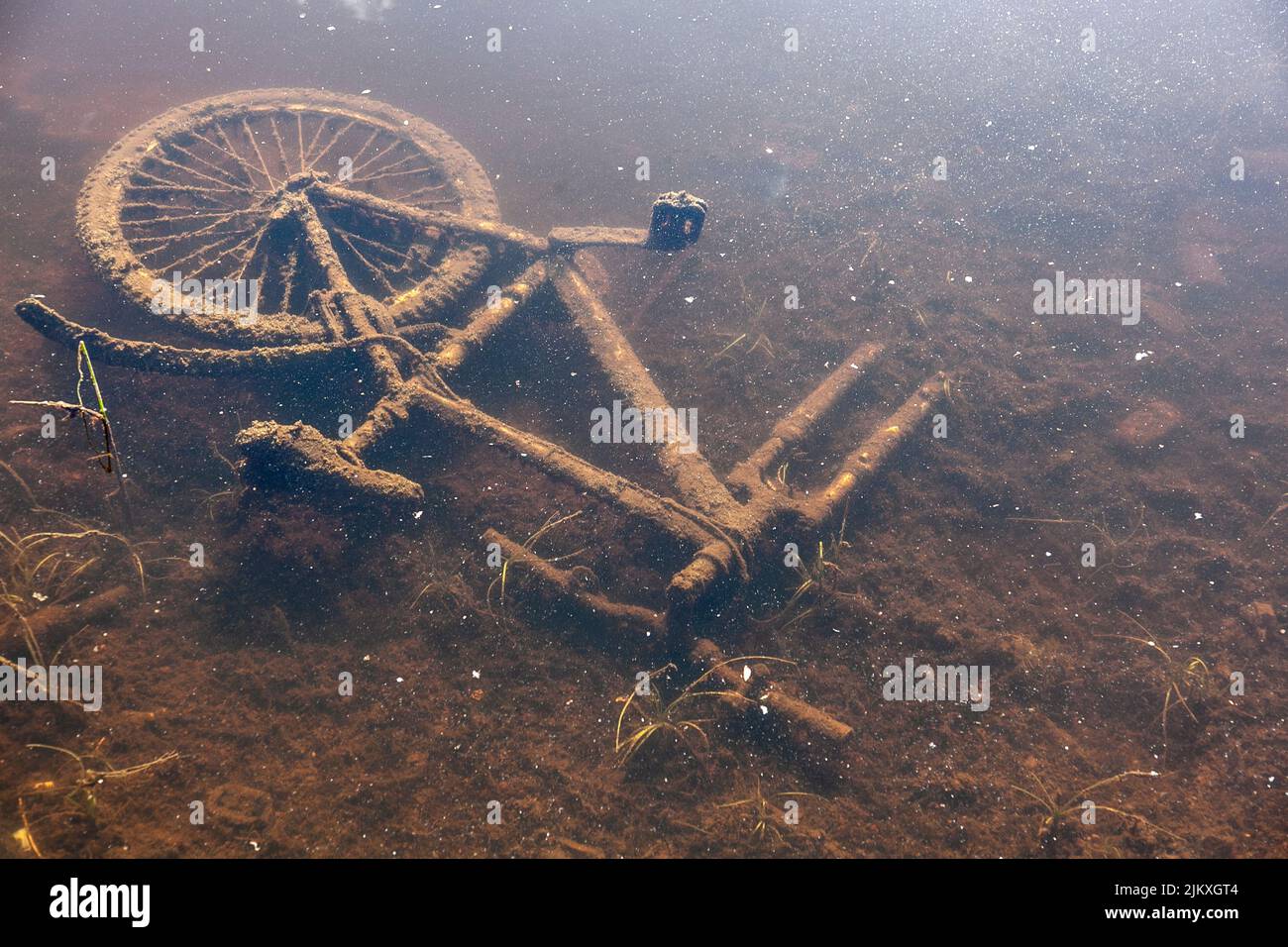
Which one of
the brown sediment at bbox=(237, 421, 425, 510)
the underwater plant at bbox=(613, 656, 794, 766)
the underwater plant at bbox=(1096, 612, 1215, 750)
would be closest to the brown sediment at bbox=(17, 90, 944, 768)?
Result: the brown sediment at bbox=(237, 421, 425, 510)

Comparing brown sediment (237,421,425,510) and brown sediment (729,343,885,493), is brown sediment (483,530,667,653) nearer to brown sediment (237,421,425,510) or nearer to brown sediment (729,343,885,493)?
brown sediment (237,421,425,510)

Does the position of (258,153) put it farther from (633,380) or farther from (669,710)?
(669,710)

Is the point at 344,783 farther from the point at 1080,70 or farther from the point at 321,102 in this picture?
the point at 1080,70

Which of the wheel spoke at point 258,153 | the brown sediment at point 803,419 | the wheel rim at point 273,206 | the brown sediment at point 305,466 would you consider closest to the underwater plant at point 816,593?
the brown sediment at point 803,419

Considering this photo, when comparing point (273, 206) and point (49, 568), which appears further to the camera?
point (273, 206)

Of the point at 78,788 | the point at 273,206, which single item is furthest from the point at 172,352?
the point at 78,788

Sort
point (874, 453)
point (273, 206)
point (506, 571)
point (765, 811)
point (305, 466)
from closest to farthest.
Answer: point (765, 811)
point (305, 466)
point (506, 571)
point (874, 453)
point (273, 206)

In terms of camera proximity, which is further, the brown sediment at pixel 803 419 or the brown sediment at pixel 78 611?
the brown sediment at pixel 803 419

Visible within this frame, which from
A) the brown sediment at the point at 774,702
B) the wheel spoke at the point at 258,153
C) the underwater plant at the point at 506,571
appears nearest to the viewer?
the brown sediment at the point at 774,702

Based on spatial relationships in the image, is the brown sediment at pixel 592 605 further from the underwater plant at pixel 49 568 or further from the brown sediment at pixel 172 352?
the underwater plant at pixel 49 568

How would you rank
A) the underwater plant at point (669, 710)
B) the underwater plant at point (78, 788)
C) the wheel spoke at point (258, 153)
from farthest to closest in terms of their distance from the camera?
the wheel spoke at point (258, 153) < the underwater plant at point (669, 710) < the underwater plant at point (78, 788)

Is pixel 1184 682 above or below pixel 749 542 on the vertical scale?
below
